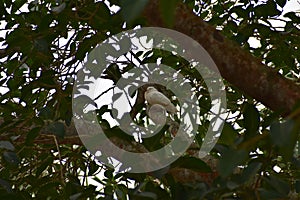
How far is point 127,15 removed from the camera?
1.87 ft

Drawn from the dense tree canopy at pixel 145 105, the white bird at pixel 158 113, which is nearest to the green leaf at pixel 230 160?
the dense tree canopy at pixel 145 105

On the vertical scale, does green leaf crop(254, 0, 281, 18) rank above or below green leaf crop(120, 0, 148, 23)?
above

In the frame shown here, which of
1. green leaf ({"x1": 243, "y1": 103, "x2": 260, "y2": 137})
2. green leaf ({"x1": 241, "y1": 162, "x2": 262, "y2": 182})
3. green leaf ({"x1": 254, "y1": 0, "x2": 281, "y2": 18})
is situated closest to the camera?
green leaf ({"x1": 241, "y1": 162, "x2": 262, "y2": 182})

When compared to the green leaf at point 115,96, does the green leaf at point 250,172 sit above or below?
below

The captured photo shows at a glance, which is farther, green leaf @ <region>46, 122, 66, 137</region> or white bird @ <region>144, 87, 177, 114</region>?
white bird @ <region>144, 87, 177, 114</region>

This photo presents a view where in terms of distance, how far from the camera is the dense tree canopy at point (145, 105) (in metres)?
0.96

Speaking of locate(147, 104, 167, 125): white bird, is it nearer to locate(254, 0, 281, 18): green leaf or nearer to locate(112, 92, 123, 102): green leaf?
locate(112, 92, 123, 102): green leaf

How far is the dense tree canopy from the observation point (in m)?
0.96

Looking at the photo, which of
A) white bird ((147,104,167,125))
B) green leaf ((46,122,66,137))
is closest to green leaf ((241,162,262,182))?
green leaf ((46,122,66,137))

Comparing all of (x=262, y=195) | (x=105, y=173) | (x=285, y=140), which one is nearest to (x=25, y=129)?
(x=105, y=173)

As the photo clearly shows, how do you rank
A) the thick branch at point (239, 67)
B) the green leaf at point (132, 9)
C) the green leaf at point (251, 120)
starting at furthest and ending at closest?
the thick branch at point (239, 67) → the green leaf at point (251, 120) → the green leaf at point (132, 9)

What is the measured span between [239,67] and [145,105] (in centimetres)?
69

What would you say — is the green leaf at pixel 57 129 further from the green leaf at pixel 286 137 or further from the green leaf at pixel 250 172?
the green leaf at pixel 286 137

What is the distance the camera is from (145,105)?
183 cm
